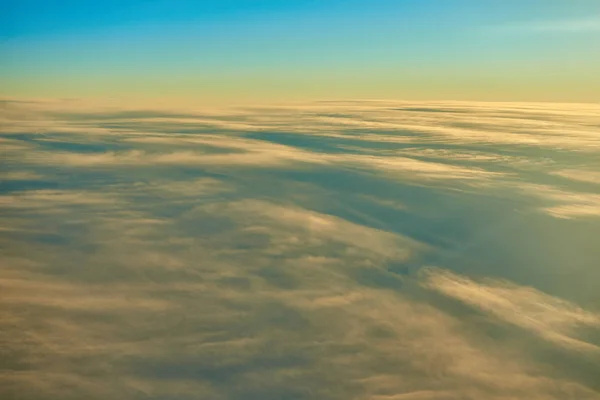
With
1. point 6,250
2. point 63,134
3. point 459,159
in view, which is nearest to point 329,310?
point 6,250

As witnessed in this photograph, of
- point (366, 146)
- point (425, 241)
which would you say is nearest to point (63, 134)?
point (366, 146)

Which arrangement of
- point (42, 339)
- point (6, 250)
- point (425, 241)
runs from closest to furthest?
point (42, 339)
point (6, 250)
point (425, 241)

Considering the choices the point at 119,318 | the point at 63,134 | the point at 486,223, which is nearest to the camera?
the point at 119,318

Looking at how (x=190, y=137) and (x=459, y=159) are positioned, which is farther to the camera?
(x=190, y=137)

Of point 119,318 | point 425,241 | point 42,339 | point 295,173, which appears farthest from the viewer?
point 295,173

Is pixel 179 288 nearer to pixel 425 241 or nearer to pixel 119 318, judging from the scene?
pixel 119 318

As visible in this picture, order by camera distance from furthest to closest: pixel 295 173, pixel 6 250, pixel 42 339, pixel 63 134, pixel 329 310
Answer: pixel 63 134 → pixel 295 173 → pixel 6 250 → pixel 329 310 → pixel 42 339

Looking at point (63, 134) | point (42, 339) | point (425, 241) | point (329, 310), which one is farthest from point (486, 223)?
point (63, 134)

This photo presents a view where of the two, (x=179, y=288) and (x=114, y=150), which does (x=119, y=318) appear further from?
(x=114, y=150)

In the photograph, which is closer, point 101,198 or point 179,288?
point 179,288
